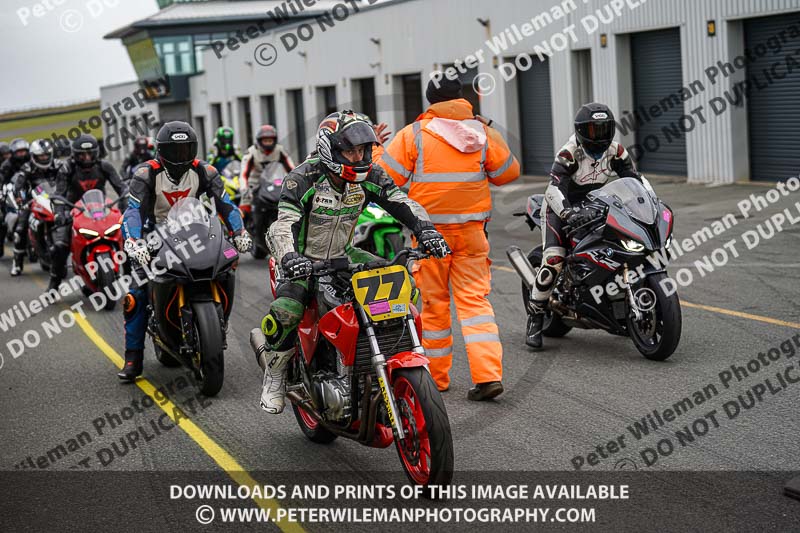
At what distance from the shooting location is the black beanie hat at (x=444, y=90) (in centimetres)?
782

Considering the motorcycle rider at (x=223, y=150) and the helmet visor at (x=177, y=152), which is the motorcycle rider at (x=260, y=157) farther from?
the helmet visor at (x=177, y=152)

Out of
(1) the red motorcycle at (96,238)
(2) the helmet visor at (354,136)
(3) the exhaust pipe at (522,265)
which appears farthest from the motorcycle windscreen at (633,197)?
(1) the red motorcycle at (96,238)

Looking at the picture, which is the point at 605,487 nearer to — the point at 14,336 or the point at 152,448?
the point at 152,448

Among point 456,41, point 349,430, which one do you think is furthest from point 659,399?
point 456,41

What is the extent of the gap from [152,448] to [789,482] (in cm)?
382

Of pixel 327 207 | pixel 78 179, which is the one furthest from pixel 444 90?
pixel 78 179

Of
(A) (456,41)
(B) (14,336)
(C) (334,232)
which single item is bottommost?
(B) (14,336)

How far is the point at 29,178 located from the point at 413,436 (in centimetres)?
1273

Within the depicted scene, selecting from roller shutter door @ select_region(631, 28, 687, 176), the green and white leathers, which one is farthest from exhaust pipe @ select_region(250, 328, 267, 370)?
roller shutter door @ select_region(631, 28, 687, 176)

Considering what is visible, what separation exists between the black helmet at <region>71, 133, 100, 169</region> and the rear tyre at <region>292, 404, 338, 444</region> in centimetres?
745

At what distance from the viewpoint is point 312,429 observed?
6.95m

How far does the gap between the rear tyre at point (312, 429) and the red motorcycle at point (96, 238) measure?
20.9 feet

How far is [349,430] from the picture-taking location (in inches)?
245

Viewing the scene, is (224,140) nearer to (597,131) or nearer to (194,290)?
(194,290)
